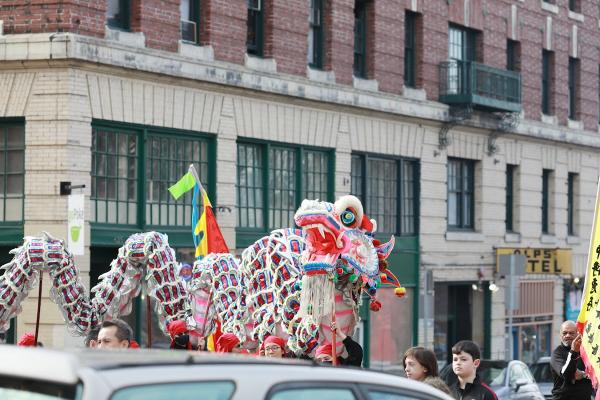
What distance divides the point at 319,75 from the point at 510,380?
8.92 meters

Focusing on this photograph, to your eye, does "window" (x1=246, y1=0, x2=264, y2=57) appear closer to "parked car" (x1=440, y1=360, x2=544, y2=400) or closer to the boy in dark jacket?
"parked car" (x1=440, y1=360, x2=544, y2=400)

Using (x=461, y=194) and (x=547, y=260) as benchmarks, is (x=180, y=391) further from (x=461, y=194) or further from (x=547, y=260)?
→ (x=547, y=260)


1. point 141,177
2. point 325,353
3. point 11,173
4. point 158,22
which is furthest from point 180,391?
point 158,22

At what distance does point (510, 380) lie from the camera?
21.3 metres

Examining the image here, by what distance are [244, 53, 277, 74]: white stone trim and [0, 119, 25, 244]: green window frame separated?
16.5 ft

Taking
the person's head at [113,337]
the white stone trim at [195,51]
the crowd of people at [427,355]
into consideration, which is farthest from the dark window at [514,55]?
the person's head at [113,337]

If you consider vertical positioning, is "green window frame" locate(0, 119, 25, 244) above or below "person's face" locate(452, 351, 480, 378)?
above

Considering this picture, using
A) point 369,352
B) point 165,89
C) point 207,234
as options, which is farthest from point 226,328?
point 369,352

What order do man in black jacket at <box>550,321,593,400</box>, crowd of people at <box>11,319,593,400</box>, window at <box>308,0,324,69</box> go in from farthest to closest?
1. window at <box>308,0,324,69</box>
2. man in black jacket at <box>550,321,593,400</box>
3. crowd of people at <box>11,319,593,400</box>

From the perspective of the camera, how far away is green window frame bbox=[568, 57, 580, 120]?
39.2m

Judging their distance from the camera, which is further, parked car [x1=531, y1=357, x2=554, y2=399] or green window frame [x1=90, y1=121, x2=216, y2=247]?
parked car [x1=531, y1=357, x2=554, y2=399]

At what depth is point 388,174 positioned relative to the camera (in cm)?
3092

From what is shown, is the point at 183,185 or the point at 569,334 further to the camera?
the point at 183,185

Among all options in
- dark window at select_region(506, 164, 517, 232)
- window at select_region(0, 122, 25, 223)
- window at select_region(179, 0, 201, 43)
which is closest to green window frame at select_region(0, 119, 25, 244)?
window at select_region(0, 122, 25, 223)
